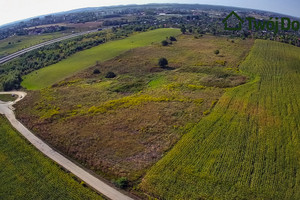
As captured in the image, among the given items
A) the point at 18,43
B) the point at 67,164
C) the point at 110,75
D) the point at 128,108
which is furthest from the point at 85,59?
the point at 18,43

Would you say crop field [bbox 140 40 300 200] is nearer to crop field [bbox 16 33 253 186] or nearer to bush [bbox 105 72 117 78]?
crop field [bbox 16 33 253 186]

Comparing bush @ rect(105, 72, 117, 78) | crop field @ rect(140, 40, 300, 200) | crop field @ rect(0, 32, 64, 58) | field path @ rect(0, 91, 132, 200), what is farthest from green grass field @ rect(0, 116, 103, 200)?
crop field @ rect(0, 32, 64, 58)

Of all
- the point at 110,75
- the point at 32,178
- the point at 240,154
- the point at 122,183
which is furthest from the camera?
the point at 110,75

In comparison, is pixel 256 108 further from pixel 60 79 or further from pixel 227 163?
pixel 60 79

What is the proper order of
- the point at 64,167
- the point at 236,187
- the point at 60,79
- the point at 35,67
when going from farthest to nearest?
the point at 35,67 → the point at 60,79 → the point at 64,167 → the point at 236,187

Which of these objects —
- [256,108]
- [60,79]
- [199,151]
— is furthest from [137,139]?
[60,79]

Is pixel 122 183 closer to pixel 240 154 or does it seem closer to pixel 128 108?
pixel 240 154
